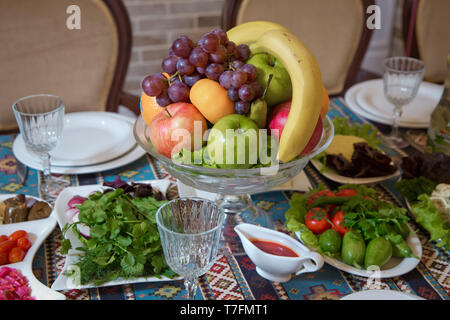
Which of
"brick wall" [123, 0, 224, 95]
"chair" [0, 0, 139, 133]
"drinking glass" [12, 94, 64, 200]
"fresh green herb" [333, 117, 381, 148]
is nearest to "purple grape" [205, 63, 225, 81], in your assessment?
"drinking glass" [12, 94, 64, 200]

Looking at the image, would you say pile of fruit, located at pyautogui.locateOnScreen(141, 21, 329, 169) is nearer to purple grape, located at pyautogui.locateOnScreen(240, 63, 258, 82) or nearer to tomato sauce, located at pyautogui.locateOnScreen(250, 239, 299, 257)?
purple grape, located at pyautogui.locateOnScreen(240, 63, 258, 82)

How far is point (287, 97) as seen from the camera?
80 centimetres

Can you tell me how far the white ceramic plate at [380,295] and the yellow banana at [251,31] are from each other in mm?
448

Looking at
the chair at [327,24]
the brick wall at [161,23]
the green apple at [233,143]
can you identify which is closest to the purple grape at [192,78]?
the green apple at [233,143]

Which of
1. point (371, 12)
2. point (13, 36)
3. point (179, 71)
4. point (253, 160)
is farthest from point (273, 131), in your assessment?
point (371, 12)

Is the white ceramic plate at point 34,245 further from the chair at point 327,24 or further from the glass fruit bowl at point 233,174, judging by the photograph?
the chair at point 327,24

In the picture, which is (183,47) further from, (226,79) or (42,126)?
(42,126)

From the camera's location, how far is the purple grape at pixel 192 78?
2.55 ft

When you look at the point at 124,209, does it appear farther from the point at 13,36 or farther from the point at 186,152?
the point at 13,36

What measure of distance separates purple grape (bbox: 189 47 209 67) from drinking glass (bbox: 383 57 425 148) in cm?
57

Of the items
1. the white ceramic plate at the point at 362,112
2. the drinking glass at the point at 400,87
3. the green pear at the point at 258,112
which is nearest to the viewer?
the green pear at the point at 258,112

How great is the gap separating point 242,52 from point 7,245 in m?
0.49

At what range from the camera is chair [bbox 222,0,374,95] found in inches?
61.1

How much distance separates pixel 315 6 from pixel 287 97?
0.96 meters
